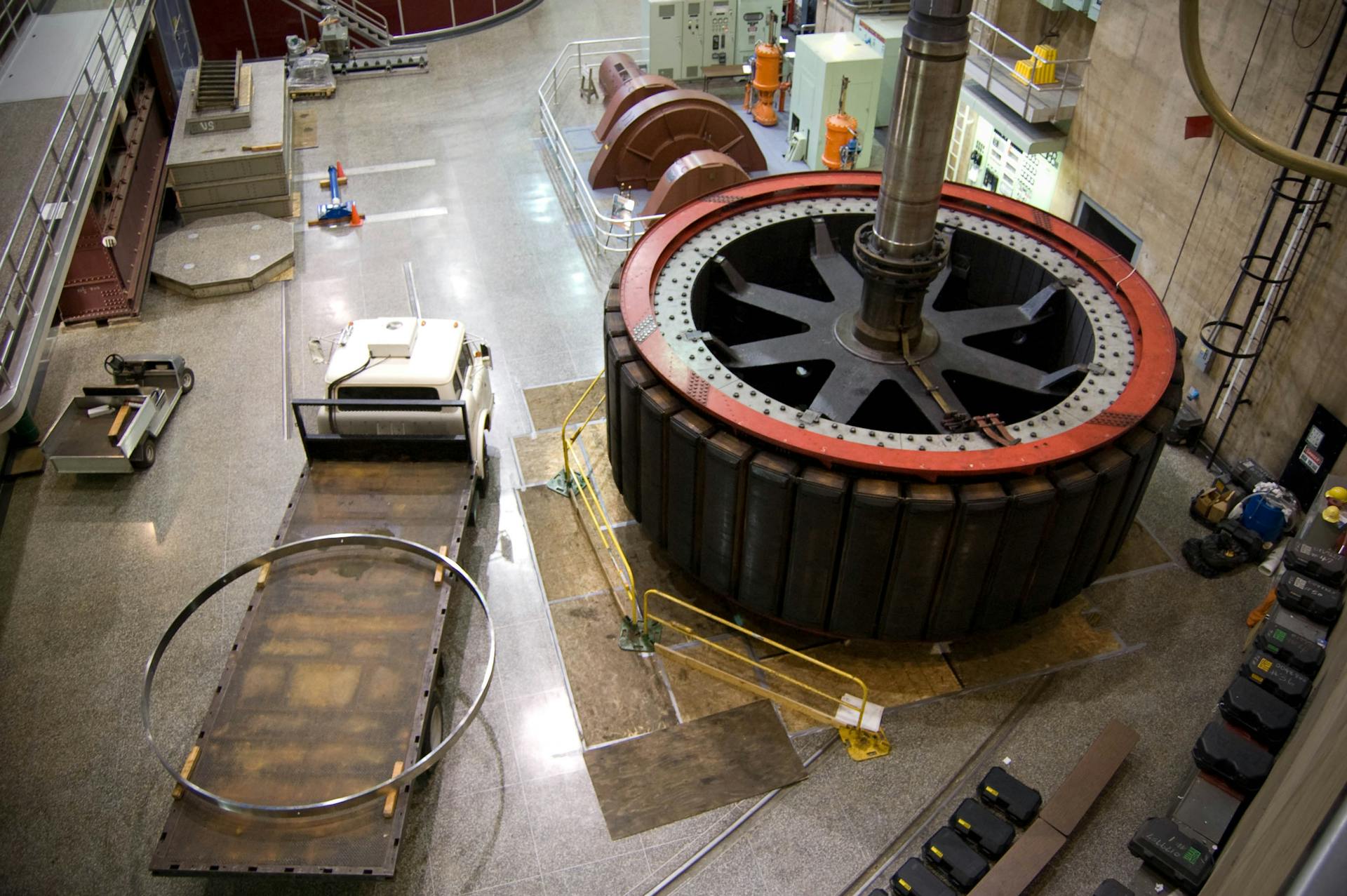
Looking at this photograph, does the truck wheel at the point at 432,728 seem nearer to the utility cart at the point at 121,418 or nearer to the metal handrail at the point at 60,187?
the metal handrail at the point at 60,187

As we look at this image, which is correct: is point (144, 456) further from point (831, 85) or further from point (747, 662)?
point (831, 85)

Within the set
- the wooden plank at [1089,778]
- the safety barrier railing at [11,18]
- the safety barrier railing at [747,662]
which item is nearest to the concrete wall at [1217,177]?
the wooden plank at [1089,778]

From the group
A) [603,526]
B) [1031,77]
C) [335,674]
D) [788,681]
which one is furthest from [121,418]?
[1031,77]

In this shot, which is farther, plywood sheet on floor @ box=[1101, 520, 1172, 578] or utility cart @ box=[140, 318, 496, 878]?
plywood sheet on floor @ box=[1101, 520, 1172, 578]

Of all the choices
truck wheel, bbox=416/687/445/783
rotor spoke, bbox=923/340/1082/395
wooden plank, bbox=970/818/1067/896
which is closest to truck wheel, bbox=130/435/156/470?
truck wheel, bbox=416/687/445/783

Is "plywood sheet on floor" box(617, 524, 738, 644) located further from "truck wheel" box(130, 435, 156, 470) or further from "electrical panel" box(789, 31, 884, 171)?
"electrical panel" box(789, 31, 884, 171)

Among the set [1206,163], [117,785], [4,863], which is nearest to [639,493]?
[117,785]

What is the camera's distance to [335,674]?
7719 mm

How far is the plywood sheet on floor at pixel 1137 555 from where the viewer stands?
31.6 ft

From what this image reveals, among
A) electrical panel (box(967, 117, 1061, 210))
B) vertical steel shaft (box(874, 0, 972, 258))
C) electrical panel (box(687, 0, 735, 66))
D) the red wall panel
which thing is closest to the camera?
vertical steel shaft (box(874, 0, 972, 258))

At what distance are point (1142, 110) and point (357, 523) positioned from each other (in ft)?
31.4

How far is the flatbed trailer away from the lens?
6.62 m

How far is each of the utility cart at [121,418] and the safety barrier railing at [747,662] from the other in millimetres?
4620

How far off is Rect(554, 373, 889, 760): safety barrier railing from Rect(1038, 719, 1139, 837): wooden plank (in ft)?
4.29
